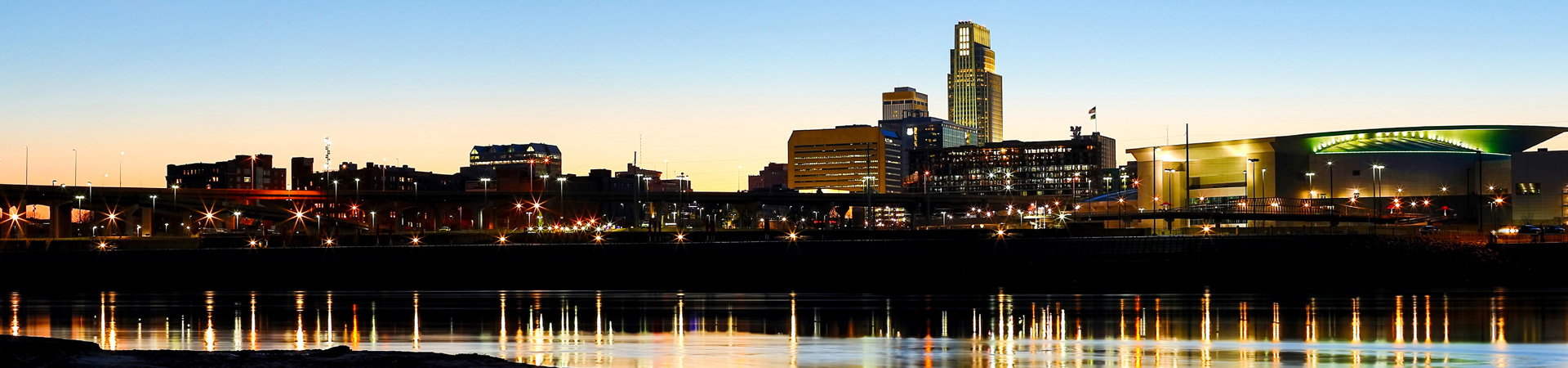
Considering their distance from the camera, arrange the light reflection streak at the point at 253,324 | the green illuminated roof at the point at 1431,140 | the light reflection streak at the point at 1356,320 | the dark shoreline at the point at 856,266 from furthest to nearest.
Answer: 1. the green illuminated roof at the point at 1431,140
2. the dark shoreline at the point at 856,266
3. the light reflection streak at the point at 1356,320
4. the light reflection streak at the point at 253,324

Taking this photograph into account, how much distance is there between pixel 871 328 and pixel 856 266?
101 feet

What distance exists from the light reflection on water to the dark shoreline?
1080 centimetres

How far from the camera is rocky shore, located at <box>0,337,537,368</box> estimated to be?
22.8 m

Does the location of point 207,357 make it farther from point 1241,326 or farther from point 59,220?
point 59,220

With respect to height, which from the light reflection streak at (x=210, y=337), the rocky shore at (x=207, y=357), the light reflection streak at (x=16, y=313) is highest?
the rocky shore at (x=207, y=357)

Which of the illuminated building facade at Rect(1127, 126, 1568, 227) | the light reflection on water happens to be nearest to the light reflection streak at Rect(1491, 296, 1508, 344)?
the light reflection on water

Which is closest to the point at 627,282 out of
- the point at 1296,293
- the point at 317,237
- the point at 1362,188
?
the point at 1296,293

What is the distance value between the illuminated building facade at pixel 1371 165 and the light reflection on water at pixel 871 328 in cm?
8700

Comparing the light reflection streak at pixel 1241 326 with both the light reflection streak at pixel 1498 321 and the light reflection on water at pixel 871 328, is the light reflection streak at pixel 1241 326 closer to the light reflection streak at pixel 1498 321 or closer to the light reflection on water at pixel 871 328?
the light reflection on water at pixel 871 328

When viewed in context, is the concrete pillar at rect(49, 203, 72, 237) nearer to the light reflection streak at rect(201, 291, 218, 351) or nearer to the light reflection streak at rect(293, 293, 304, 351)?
the light reflection streak at rect(293, 293, 304, 351)

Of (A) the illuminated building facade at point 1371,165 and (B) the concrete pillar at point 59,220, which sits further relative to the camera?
(B) the concrete pillar at point 59,220

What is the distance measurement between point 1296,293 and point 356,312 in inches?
1318

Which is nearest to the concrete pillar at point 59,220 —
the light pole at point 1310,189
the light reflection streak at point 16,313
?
the light reflection streak at point 16,313

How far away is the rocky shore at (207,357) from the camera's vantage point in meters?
22.8
